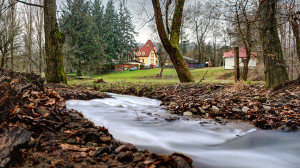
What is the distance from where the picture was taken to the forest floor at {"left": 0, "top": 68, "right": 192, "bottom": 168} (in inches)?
85.0

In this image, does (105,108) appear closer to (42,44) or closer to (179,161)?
(179,161)

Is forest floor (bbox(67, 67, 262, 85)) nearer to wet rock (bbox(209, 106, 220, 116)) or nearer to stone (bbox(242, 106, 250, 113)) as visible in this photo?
wet rock (bbox(209, 106, 220, 116))

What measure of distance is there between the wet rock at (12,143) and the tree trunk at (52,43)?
27.5 ft

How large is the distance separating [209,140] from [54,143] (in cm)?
Result: 280

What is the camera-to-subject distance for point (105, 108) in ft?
21.1

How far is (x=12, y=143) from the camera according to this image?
2207 mm

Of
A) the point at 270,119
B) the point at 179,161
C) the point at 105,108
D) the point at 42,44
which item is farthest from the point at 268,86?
the point at 42,44

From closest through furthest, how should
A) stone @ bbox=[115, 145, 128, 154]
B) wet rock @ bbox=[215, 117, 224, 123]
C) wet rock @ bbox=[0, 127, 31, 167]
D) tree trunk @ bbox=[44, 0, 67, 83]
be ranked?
1. wet rock @ bbox=[0, 127, 31, 167]
2. stone @ bbox=[115, 145, 128, 154]
3. wet rock @ bbox=[215, 117, 224, 123]
4. tree trunk @ bbox=[44, 0, 67, 83]

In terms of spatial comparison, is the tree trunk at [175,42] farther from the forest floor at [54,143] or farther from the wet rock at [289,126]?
the forest floor at [54,143]

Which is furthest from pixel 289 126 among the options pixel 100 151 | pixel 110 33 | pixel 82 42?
pixel 110 33

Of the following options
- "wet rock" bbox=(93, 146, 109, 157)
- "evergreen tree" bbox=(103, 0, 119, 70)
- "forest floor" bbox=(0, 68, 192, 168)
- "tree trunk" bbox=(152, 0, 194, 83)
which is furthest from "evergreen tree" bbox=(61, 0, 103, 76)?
"wet rock" bbox=(93, 146, 109, 157)

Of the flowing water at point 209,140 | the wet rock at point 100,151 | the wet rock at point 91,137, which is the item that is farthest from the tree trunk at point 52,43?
the wet rock at point 100,151

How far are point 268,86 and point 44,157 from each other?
7395 millimetres

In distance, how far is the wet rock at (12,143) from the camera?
6.50ft
